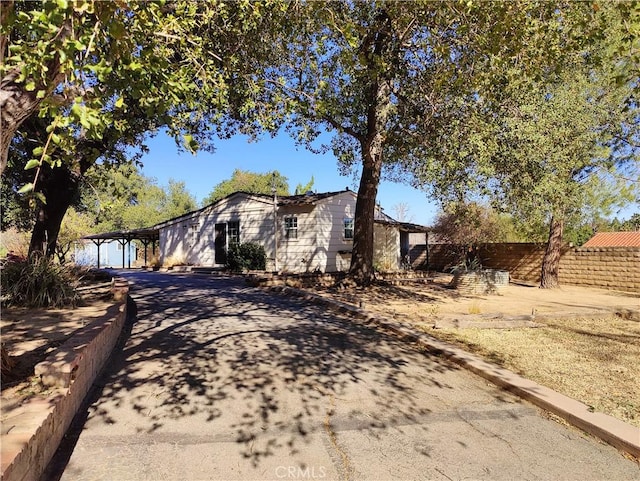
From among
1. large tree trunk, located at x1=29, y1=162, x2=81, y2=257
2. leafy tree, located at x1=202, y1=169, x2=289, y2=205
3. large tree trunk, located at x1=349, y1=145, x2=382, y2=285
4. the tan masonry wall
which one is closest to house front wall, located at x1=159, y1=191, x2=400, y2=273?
the tan masonry wall

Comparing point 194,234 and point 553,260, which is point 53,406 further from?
point 194,234

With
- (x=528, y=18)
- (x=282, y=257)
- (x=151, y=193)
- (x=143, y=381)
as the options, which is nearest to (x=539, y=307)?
(x=528, y=18)

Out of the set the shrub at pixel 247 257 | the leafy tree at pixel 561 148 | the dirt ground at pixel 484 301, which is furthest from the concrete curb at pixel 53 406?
the shrub at pixel 247 257

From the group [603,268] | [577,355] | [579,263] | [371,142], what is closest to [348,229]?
[371,142]

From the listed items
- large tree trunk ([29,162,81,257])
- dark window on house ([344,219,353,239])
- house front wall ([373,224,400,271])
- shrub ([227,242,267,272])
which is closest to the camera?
large tree trunk ([29,162,81,257])

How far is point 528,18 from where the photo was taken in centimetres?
666

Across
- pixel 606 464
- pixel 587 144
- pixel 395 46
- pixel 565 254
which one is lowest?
pixel 606 464

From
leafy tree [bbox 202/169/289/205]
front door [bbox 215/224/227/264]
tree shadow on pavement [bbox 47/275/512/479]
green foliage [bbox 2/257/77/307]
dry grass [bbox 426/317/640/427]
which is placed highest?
leafy tree [bbox 202/169/289/205]

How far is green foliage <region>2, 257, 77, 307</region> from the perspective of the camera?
7289 mm

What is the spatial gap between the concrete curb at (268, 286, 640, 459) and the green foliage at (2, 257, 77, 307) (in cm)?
607

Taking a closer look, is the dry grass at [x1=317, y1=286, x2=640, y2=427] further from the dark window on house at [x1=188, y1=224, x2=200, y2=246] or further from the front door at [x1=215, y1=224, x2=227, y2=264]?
the dark window on house at [x1=188, y1=224, x2=200, y2=246]

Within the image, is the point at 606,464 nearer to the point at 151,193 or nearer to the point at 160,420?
the point at 160,420

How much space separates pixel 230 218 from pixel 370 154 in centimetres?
1101

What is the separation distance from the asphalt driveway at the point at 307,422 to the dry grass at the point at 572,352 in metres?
0.74
